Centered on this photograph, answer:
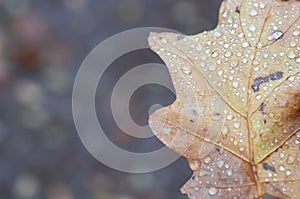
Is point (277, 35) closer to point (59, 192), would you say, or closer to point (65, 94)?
point (59, 192)

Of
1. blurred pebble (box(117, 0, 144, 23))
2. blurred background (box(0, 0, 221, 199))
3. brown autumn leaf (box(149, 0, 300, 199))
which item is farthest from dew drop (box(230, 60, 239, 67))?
blurred pebble (box(117, 0, 144, 23))

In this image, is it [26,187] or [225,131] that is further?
[26,187]

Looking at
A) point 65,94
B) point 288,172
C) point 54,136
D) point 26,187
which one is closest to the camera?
point 288,172

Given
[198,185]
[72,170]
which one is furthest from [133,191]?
[198,185]

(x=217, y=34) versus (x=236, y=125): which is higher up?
(x=217, y=34)

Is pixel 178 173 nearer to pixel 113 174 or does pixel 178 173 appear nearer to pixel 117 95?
pixel 113 174

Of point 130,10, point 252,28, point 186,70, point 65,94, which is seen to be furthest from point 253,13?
point 130,10
